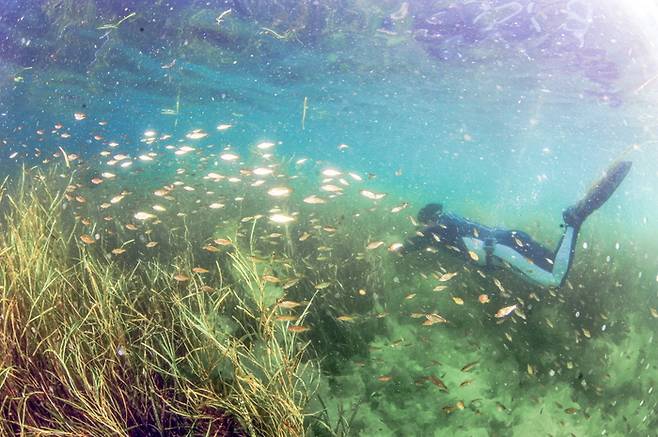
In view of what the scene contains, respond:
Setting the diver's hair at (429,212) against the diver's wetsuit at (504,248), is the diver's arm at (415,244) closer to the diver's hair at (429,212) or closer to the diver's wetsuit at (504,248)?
the diver's wetsuit at (504,248)

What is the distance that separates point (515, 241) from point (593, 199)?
331cm

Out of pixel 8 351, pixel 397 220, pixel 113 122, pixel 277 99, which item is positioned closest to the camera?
pixel 8 351

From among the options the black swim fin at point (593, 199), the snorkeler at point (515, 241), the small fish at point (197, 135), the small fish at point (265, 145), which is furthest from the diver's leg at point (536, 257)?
the small fish at point (197, 135)

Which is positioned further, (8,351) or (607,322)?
(607,322)

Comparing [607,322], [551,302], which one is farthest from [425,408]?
[607,322]

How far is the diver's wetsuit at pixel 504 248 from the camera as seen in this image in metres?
9.82

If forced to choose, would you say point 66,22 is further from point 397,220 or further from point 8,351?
point 8,351

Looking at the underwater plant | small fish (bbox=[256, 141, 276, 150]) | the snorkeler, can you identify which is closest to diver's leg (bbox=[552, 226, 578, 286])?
the snorkeler

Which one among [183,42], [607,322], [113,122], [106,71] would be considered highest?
[183,42]

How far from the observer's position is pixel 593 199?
11578 mm

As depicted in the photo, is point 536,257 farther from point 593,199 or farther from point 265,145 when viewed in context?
point 265,145

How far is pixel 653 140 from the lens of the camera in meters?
36.5

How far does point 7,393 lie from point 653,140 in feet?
152

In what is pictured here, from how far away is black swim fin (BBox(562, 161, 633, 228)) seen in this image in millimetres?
11555
